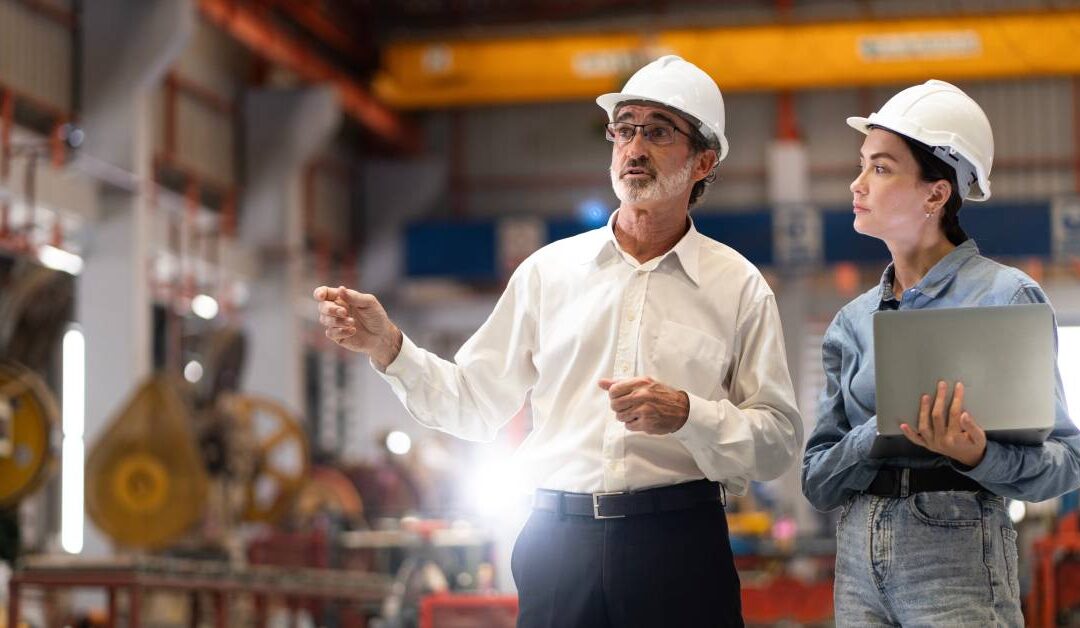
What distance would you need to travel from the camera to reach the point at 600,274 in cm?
357

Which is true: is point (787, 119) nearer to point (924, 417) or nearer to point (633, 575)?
point (633, 575)

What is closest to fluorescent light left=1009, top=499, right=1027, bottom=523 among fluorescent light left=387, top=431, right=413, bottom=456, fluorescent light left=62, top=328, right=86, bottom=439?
fluorescent light left=387, top=431, right=413, bottom=456

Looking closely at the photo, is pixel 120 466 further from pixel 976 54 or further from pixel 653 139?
pixel 976 54

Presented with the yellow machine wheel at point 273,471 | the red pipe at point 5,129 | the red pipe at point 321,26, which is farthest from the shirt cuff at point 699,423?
the red pipe at point 321,26

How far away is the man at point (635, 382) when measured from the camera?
3.28 meters

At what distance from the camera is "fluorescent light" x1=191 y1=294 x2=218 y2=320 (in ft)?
62.5

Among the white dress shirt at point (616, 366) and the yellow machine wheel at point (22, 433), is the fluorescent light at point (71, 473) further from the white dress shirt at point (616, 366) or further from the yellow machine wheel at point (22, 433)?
the white dress shirt at point (616, 366)

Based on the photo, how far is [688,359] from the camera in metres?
3.41

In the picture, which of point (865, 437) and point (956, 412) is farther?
point (865, 437)

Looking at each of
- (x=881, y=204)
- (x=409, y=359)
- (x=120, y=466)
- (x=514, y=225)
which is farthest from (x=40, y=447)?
(x=514, y=225)

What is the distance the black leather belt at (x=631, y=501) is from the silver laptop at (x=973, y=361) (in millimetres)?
549

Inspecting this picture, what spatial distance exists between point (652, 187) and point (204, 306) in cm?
1651

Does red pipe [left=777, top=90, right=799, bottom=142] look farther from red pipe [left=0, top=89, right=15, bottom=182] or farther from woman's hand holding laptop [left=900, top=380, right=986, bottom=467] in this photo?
woman's hand holding laptop [left=900, top=380, right=986, bottom=467]

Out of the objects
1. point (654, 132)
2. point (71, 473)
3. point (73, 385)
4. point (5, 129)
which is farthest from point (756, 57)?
point (654, 132)
